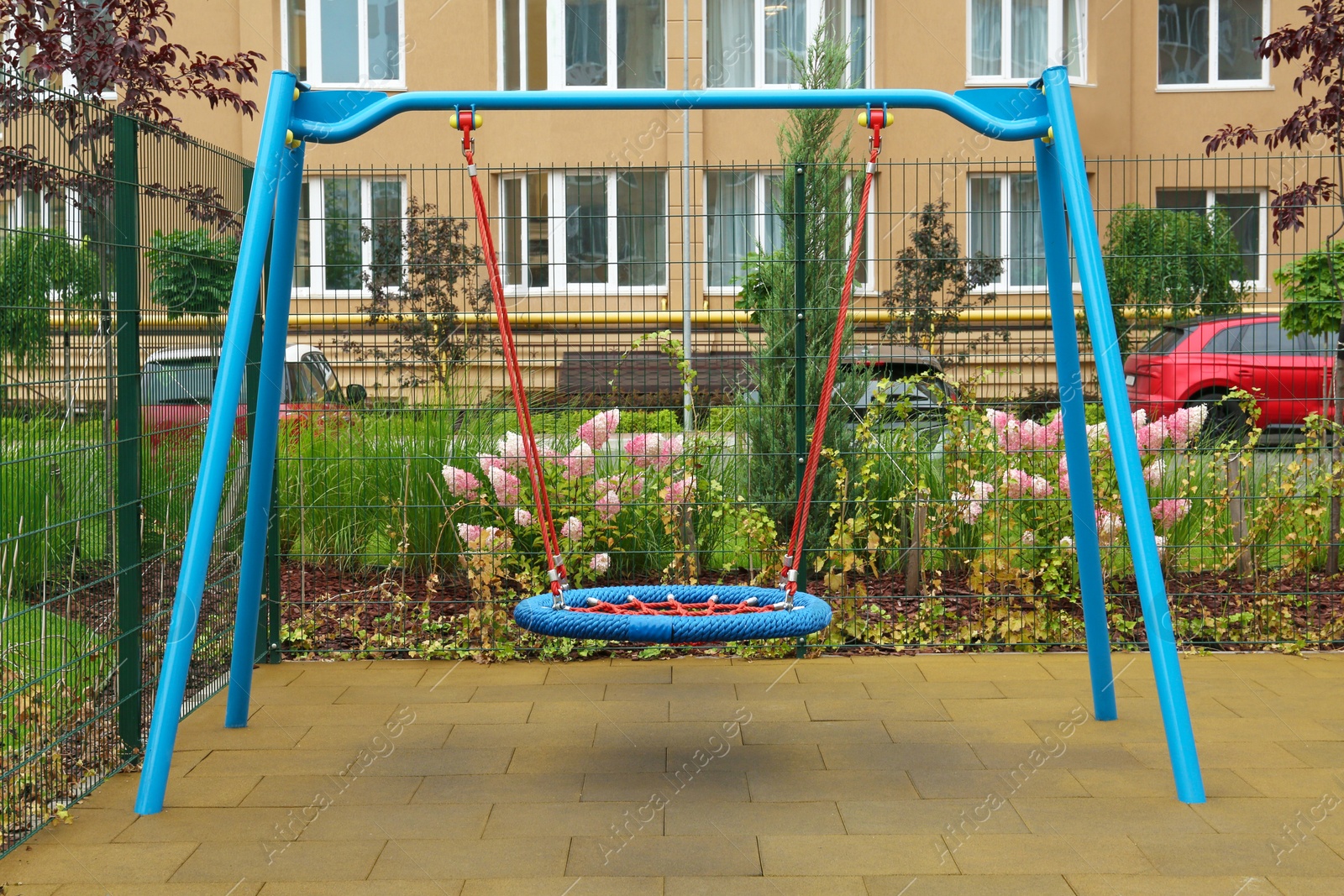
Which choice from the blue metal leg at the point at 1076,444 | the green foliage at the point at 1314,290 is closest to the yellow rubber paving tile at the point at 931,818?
the blue metal leg at the point at 1076,444

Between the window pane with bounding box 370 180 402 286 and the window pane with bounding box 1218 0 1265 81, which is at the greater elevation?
the window pane with bounding box 1218 0 1265 81

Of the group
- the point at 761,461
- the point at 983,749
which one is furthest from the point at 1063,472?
the point at 983,749

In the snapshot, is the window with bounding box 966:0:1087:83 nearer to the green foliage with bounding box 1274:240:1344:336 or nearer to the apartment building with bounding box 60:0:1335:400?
the apartment building with bounding box 60:0:1335:400

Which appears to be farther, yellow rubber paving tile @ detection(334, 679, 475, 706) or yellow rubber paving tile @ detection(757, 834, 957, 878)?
yellow rubber paving tile @ detection(334, 679, 475, 706)

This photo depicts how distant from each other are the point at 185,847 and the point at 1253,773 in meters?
3.29

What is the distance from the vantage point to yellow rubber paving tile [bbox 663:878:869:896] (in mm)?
3186

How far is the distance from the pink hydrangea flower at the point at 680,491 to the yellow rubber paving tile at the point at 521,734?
162 centimetres

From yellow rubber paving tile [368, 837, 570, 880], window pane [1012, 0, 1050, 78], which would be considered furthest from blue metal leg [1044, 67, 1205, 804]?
window pane [1012, 0, 1050, 78]

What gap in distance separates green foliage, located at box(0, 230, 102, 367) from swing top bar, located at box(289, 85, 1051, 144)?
2.80ft

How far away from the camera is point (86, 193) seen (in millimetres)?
3861

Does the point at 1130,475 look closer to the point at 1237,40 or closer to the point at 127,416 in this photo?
the point at 127,416

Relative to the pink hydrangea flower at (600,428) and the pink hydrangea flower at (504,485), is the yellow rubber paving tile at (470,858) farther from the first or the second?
the pink hydrangea flower at (600,428)

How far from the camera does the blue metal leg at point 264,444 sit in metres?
4.54

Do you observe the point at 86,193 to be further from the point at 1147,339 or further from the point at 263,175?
the point at 1147,339
